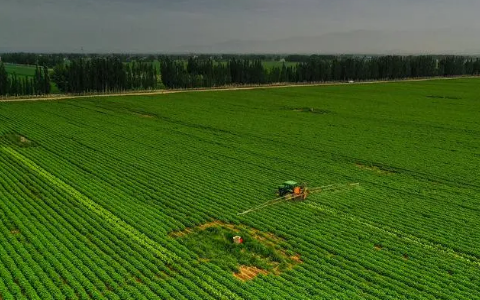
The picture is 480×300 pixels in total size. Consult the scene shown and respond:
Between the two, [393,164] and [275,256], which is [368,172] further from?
[275,256]

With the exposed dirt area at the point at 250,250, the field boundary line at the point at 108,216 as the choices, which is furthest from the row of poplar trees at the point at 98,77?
the exposed dirt area at the point at 250,250

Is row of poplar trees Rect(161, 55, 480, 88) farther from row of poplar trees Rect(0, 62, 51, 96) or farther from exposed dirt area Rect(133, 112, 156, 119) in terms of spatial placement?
exposed dirt area Rect(133, 112, 156, 119)

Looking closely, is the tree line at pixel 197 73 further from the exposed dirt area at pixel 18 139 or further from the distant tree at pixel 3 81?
the exposed dirt area at pixel 18 139

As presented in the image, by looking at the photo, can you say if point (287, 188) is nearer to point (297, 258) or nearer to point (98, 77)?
point (297, 258)

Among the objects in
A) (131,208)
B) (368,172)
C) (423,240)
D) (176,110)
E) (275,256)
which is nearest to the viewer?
(275,256)

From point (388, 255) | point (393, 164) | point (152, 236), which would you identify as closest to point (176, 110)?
point (393, 164)
